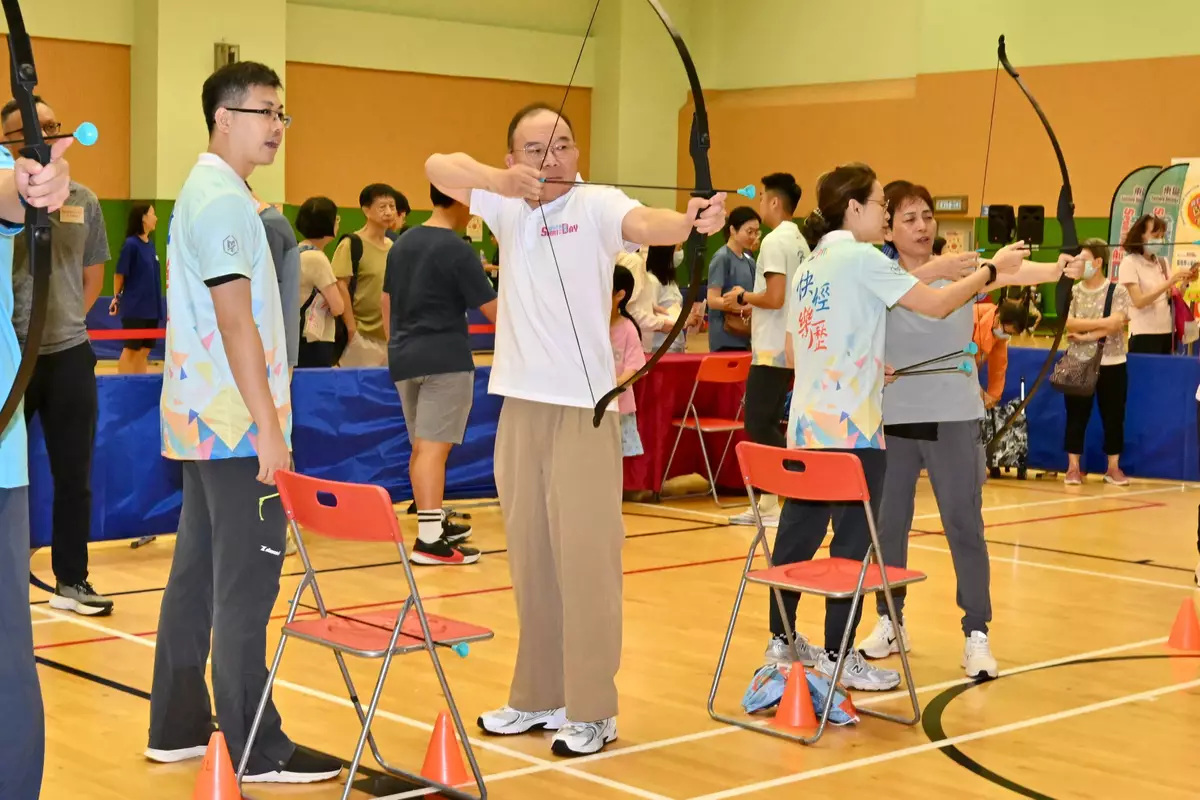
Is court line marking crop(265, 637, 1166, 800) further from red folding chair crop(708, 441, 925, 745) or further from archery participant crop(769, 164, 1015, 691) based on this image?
archery participant crop(769, 164, 1015, 691)

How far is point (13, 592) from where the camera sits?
235 centimetres

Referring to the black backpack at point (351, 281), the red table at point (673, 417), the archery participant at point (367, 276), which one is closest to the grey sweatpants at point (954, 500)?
the red table at point (673, 417)

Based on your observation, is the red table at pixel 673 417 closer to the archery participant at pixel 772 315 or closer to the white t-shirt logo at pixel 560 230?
the archery participant at pixel 772 315

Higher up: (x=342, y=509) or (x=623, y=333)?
(x=623, y=333)

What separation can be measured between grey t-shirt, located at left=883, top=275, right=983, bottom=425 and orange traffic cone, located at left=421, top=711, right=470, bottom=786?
171 cm

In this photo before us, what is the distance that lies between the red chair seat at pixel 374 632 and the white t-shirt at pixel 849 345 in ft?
4.10

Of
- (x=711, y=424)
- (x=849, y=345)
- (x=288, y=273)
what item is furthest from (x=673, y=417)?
(x=288, y=273)

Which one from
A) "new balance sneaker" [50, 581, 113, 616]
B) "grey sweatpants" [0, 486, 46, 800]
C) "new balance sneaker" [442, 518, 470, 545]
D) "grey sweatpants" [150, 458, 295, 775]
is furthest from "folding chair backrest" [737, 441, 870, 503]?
"new balance sneaker" [442, 518, 470, 545]

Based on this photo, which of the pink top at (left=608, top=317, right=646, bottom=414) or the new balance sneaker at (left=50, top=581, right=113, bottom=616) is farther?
the pink top at (left=608, top=317, right=646, bottom=414)

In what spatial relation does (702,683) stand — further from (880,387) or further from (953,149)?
(953,149)

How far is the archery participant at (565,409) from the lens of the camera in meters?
3.61

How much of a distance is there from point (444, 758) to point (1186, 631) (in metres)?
2.65

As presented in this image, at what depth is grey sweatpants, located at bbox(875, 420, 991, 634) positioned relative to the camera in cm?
449

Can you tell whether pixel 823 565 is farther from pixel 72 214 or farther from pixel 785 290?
pixel 785 290
